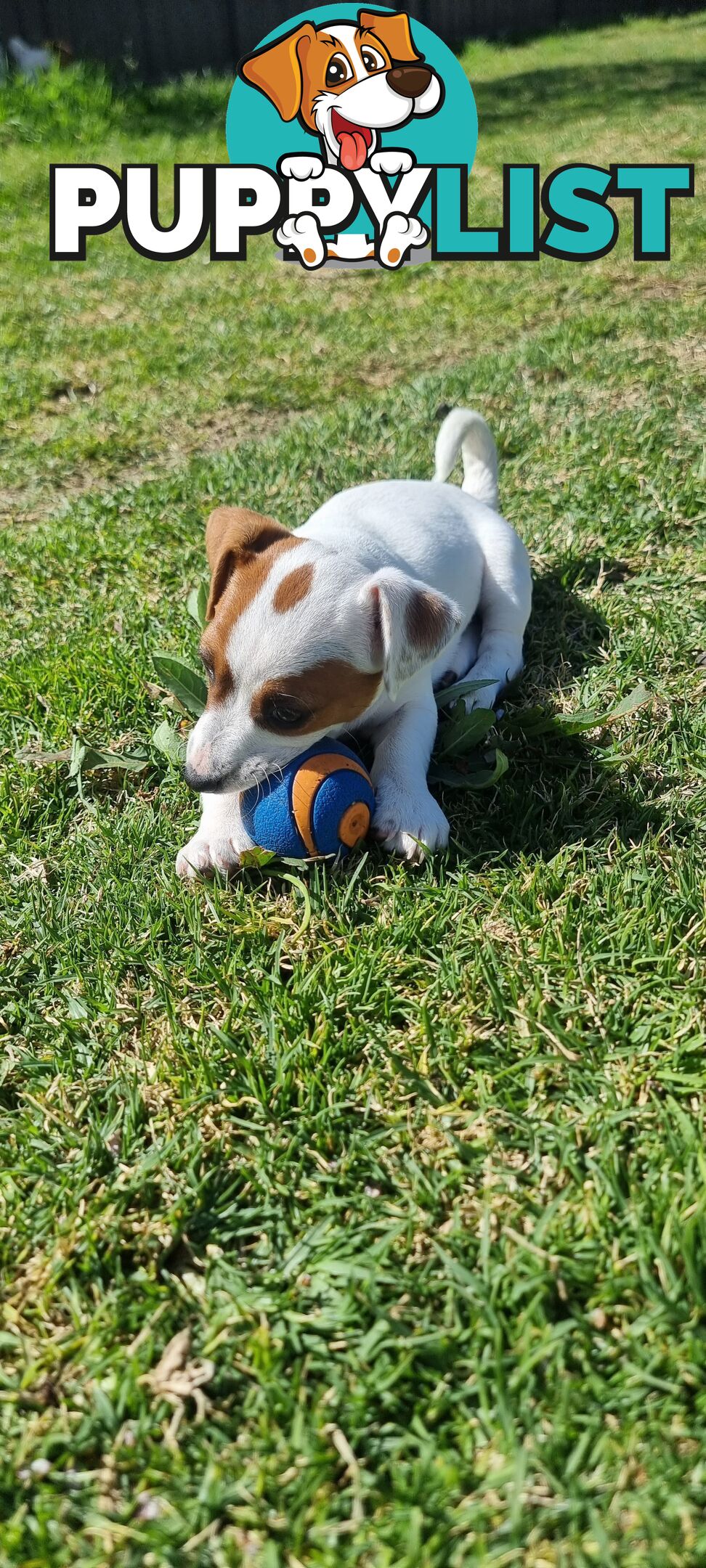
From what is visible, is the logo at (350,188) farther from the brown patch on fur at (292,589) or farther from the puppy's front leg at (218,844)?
the puppy's front leg at (218,844)

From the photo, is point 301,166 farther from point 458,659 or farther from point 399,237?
point 458,659

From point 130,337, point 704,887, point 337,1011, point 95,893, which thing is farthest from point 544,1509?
point 130,337

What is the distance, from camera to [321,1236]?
2010 mm

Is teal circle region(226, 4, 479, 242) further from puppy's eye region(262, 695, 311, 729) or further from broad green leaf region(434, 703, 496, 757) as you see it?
puppy's eye region(262, 695, 311, 729)

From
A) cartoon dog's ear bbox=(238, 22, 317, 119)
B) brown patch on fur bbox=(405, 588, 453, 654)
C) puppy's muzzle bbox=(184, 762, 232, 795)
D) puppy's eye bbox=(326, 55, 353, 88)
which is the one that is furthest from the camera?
cartoon dog's ear bbox=(238, 22, 317, 119)

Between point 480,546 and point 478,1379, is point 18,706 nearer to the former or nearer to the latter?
point 480,546

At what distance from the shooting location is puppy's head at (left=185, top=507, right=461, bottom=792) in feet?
8.65

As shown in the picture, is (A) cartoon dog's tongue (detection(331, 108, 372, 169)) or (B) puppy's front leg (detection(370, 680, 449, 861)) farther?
(A) cartoon dog's tongue (detection(331, 108, 372, 169))

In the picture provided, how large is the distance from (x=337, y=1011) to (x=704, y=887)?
0.96 metres

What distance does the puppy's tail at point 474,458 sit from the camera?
4.22 m

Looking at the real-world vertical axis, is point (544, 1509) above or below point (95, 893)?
below

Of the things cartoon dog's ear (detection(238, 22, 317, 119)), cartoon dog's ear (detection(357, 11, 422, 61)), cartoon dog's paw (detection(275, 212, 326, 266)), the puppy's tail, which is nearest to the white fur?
cartoon dog's ear (detection(238, 22, 317, 119))

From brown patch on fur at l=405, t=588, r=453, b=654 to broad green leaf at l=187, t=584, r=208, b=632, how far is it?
3.52ft

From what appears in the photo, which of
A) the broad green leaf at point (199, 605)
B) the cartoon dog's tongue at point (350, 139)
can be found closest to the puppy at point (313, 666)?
the broad green leaf at point (199, 605)
